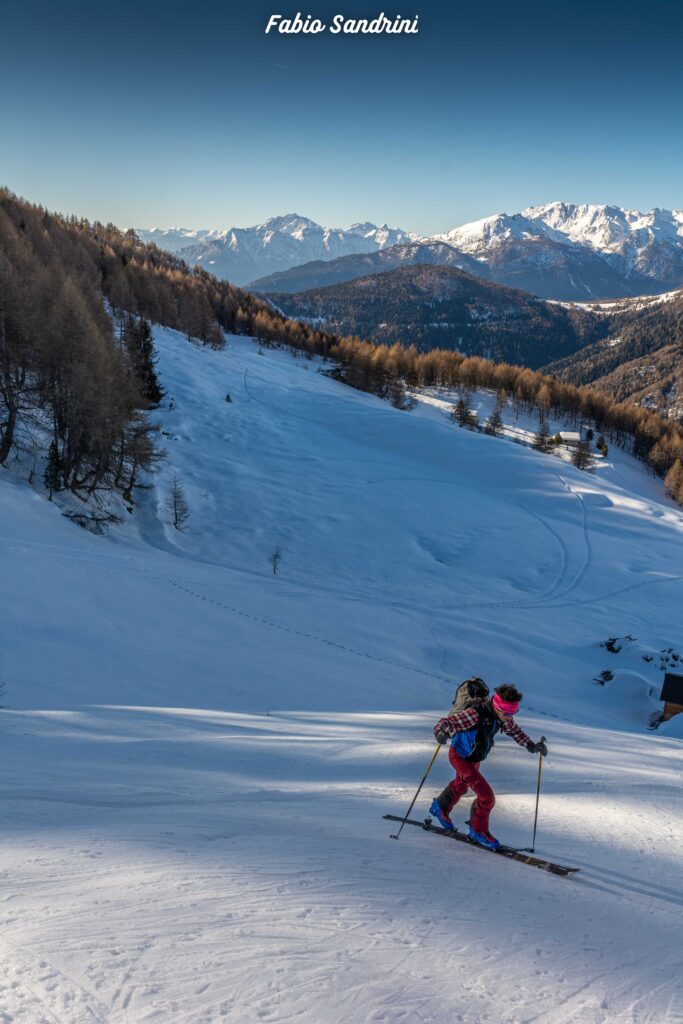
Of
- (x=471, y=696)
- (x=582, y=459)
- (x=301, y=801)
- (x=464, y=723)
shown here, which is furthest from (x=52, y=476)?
(x=582, y=459)

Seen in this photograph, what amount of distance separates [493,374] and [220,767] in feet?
451

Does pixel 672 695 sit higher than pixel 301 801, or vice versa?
pixel 301 801

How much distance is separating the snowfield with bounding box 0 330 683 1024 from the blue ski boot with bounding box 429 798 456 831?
0.38 meters

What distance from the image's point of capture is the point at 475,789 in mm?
6441

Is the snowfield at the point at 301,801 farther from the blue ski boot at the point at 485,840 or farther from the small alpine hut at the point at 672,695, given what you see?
the small alpine hut at the point at 672,695

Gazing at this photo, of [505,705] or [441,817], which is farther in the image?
[441,817]

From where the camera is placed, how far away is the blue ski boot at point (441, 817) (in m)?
6.55

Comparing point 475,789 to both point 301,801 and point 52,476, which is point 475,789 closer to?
point 301,801

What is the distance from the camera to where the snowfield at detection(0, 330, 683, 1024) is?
351 centimetres

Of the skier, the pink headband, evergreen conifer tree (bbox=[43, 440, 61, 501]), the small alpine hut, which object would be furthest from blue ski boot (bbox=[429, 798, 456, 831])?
evergreen conifer tree (bbox=[43, 440, 61, 501])

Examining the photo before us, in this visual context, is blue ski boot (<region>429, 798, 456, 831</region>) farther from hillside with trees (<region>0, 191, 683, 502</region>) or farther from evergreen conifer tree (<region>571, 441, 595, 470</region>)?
evergreen conifer tree (<region>571, 441, 595, 470</region>)

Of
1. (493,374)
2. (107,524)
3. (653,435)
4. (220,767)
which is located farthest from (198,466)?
(653,435)

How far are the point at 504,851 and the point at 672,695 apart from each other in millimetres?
18867

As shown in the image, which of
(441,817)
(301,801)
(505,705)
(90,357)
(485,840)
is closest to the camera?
(485,840)
